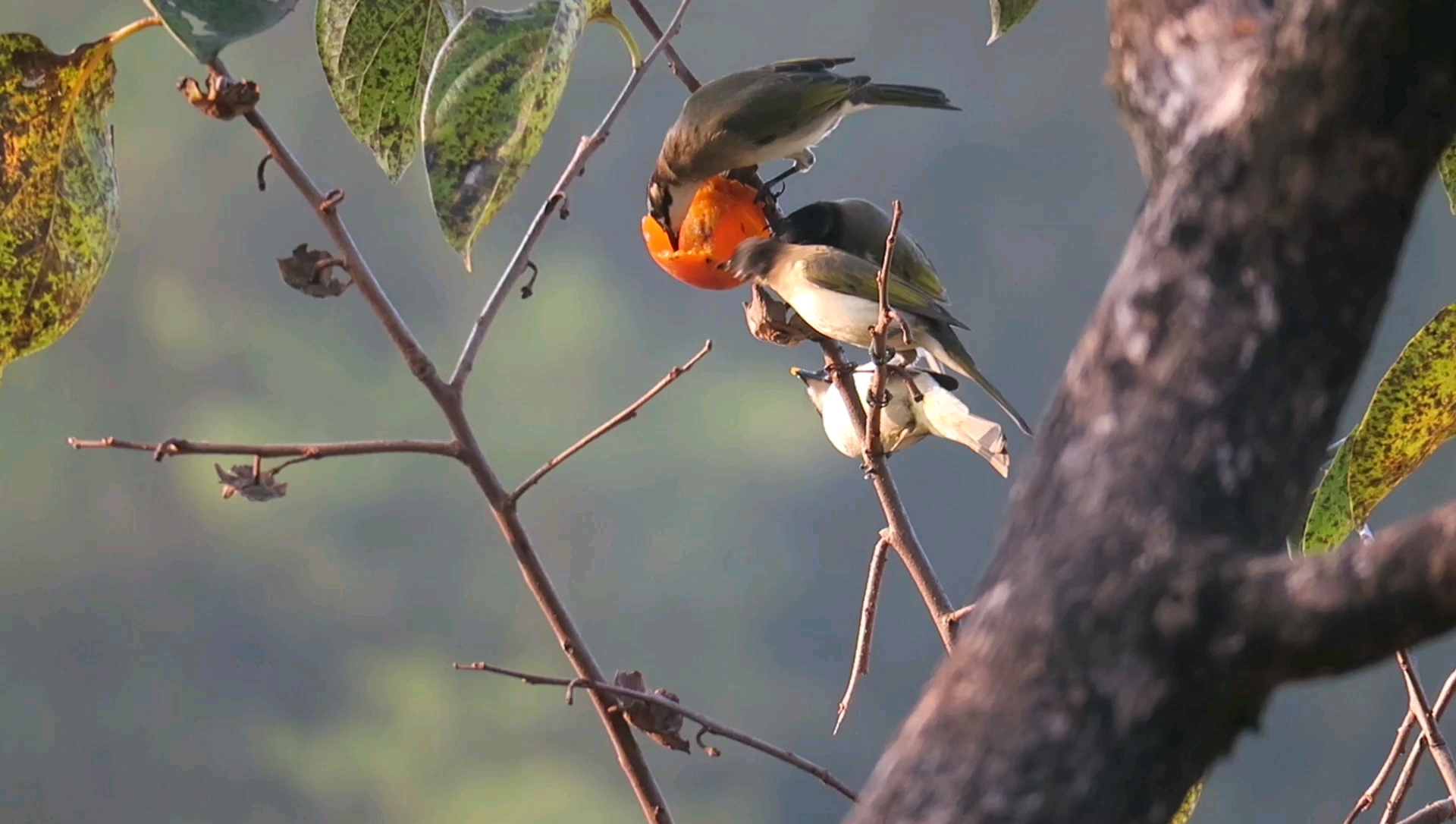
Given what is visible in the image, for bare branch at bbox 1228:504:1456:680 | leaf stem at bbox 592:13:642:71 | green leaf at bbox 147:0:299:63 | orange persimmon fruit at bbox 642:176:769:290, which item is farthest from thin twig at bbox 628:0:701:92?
bare branch at bbox 1228:504:1456:680

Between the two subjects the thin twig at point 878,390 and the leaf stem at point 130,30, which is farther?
the thin twig at point 878,390

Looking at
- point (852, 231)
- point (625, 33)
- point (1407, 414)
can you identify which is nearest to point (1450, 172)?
point (1407, 414)

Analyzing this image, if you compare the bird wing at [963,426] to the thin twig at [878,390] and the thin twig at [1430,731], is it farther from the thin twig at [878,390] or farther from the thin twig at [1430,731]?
the thin twig at [1430,731]

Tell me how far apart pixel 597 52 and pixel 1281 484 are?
203 cm

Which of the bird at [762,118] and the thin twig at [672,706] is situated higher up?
the bird at [762,118]

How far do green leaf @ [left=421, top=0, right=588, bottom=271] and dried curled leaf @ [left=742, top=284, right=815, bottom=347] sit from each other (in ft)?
1.34

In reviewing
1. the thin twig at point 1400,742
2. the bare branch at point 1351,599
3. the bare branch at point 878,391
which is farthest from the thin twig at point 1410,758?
the bare branch at point 1351,599

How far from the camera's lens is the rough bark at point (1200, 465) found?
255mm

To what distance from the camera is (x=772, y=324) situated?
3.09ft

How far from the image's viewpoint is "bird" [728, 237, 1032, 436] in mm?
993

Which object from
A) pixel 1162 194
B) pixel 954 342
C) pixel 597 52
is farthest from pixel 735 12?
pixel 1162 194

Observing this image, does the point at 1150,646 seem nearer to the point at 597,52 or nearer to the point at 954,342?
the point at 954,342

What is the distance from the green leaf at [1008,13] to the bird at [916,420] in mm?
240

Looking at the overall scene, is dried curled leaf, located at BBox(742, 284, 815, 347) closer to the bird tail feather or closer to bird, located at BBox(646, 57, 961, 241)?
bird, located at BBox(646, 57, 961, 241)
